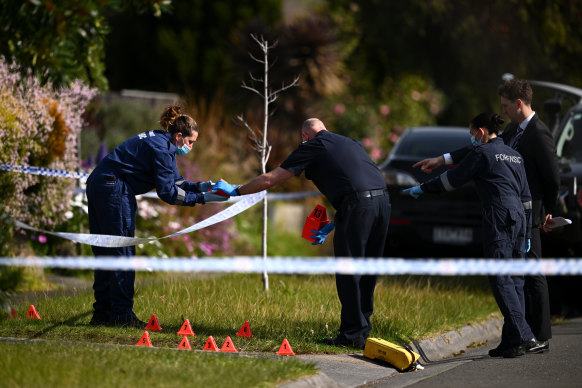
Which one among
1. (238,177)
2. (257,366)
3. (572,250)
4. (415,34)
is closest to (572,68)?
(415,34)

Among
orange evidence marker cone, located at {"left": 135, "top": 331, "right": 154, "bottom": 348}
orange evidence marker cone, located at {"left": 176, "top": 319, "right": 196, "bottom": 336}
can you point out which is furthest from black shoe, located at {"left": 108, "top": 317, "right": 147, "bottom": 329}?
orange evidence marker cone, located at {"left": 135, "top": 331, "right": 154, "bottom": 348}

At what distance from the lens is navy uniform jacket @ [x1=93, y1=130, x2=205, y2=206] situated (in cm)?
760

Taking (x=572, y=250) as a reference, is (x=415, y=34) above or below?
above

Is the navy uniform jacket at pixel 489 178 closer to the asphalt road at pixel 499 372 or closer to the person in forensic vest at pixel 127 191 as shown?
the asphalt road at pixel 499 372

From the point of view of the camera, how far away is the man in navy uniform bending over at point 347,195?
23.7 feet

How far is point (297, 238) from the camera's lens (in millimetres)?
15797

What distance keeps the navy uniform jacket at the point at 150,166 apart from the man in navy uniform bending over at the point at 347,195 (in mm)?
712

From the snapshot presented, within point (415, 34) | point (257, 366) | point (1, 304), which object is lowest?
point (257, 366)

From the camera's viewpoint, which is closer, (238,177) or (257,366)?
(257,366)

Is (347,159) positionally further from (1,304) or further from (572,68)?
(572,68)

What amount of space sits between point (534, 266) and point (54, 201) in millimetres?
5044

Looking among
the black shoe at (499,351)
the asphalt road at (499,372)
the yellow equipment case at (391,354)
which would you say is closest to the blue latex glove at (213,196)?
the yellow equipment case at (391,354)

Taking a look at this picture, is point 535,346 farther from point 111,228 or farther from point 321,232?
point 111,228

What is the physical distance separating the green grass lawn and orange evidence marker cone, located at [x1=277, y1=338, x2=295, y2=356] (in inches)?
4.5
